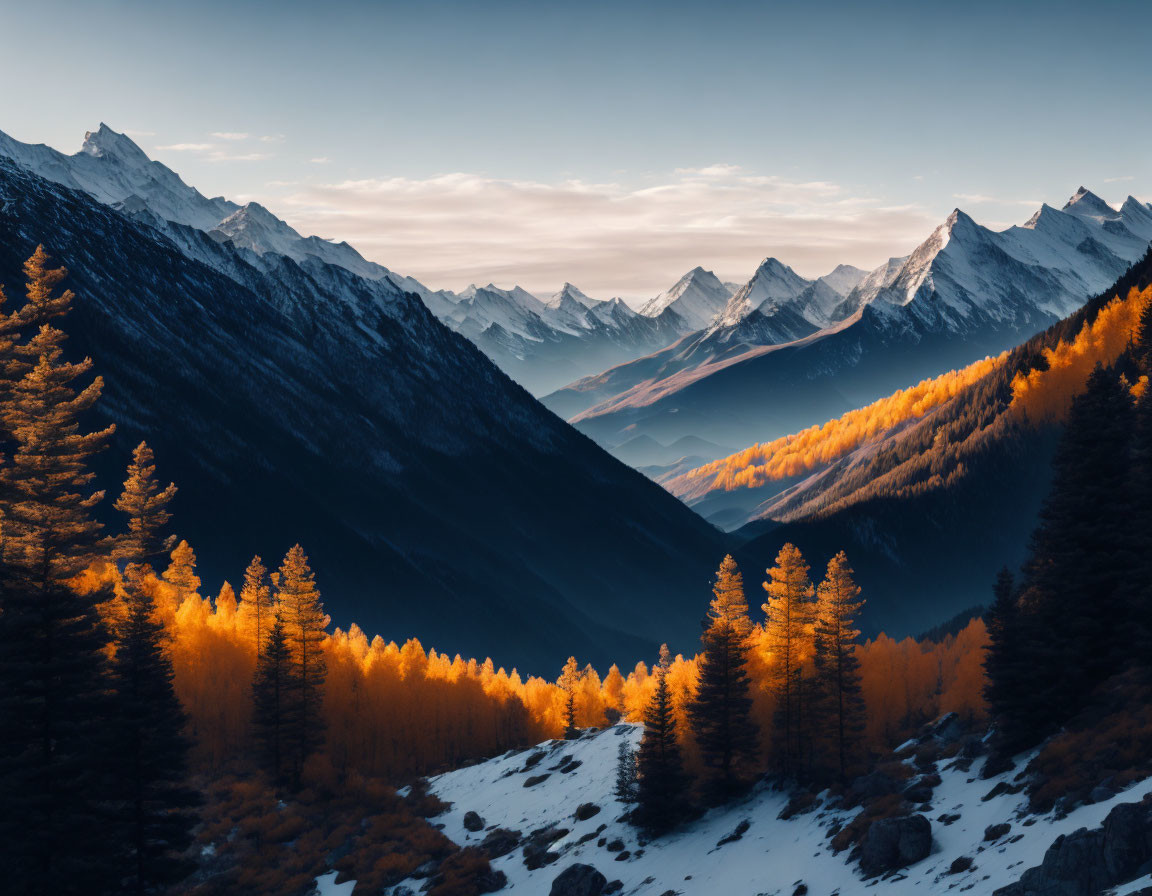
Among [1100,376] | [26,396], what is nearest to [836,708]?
[1100,376]

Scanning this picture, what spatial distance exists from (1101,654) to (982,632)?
61.9 metres

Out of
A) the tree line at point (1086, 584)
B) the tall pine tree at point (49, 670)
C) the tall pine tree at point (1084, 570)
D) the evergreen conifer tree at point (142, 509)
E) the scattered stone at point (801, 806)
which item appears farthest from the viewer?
the evergreen conifer tree at point (142, 509)

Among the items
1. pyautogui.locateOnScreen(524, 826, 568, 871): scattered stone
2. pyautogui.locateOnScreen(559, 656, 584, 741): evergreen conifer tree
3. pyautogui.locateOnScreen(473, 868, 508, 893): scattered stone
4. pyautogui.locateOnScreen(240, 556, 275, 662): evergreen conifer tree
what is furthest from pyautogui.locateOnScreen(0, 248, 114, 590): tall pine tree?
pyautogui.locateOnScreen(559, 656, 584, 741): evergreen conifer tree

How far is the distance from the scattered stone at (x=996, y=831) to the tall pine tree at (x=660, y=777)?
24.2m

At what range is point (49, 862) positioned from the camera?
123 feet

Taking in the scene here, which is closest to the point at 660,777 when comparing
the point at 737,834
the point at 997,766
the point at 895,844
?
the point at 737,834

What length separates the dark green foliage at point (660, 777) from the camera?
6106 centimetres

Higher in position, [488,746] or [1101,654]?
[1101,654]

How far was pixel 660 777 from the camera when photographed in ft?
202

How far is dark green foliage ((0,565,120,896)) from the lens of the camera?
3706 cm

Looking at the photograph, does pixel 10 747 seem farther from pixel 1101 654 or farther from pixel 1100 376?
pixel 1100 376

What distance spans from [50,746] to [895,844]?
129 feet

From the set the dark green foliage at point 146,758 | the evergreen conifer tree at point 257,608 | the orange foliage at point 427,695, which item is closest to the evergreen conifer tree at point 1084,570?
the orange foliage at point 427,695

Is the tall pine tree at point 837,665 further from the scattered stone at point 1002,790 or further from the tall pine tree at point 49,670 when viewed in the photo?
the tall pine tree at point 49,670
